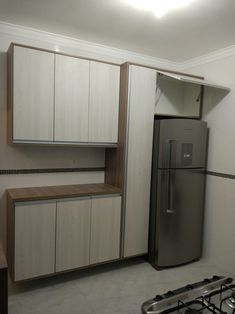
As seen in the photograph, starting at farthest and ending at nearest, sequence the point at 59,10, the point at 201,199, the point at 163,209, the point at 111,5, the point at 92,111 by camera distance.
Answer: the point at 201,199, the point at 163,209, the point at 92,111, the point at 59,10, the point at 111,5

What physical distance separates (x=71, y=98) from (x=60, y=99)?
0.11 meters

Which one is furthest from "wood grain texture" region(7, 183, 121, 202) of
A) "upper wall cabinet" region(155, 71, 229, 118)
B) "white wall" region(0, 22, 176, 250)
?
"upper wall cabinet" region(155, 71, 229, 118)

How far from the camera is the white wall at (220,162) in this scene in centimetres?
291

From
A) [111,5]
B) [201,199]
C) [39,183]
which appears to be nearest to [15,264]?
[39,183]

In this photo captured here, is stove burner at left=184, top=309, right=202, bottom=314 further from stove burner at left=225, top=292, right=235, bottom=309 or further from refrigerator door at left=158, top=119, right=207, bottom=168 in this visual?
refrigerator door at left=158, top=119, right=207, bottom=168

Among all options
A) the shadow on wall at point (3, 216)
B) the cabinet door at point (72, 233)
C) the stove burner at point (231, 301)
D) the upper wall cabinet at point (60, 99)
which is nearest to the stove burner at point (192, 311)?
the stove burner at point (231, 301)

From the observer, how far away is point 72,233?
2.55 m

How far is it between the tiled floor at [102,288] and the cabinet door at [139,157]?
0.79ft

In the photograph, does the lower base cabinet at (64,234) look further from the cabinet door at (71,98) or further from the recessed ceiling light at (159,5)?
the recessed ceiling light at (159,5)

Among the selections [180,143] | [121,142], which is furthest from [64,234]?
[180,143]

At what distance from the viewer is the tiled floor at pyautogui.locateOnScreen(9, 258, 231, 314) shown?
2.20 metres

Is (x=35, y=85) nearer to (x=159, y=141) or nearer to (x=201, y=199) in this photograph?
(x=159, y=141)

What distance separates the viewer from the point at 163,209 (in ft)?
9.40

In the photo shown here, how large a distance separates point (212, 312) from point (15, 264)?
1.81 m
